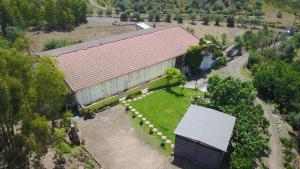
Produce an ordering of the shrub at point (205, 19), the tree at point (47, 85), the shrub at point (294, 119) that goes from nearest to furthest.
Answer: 1. the tree at point (47, 85)
2. the shrub at point (294, 119)
3. the shrub at point (205, 19)

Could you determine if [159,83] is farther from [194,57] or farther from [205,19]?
[205,19]

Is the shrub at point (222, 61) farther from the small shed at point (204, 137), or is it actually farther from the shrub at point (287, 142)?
the small shed at point (204, 137)

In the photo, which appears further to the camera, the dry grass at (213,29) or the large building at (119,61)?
the dry grass at (213,29)

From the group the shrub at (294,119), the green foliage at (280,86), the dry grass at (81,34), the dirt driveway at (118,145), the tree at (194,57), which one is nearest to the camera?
the dirt driveway at (118,145)

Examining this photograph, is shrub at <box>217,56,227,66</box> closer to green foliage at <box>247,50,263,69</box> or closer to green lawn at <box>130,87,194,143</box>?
green foliage at <box>247,50,263,69</box>

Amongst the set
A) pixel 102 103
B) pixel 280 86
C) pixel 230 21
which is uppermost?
pixel 230 21

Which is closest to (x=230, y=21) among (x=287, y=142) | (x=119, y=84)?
(x=119, y=84)

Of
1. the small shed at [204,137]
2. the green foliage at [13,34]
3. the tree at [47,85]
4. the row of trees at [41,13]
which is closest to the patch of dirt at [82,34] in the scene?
the row of trees at [41,13]

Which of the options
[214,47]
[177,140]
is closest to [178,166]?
[177,140]
